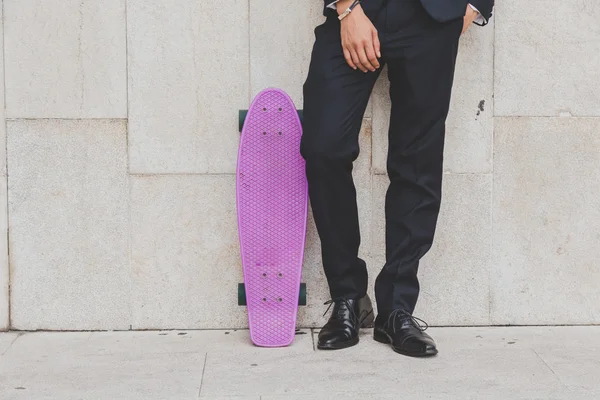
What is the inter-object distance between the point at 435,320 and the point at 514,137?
33.2 inches

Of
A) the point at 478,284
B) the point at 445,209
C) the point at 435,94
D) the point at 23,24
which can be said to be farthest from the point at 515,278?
the point at 23,24

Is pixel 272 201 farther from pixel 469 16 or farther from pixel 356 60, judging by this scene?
pixel 469 16

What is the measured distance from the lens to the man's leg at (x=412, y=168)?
370cm

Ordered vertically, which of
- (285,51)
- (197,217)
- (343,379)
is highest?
(285,51)

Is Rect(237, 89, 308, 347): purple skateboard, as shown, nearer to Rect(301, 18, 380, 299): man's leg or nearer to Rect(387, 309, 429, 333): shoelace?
Rect(301, 18, 380, 299): man's leg

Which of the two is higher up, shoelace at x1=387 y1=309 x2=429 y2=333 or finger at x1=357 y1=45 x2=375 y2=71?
finger at x1=357 y1=45 x2=375 y2=71

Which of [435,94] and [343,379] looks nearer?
[343,379]

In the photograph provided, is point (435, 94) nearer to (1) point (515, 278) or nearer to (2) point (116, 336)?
(1) point (515, 278)

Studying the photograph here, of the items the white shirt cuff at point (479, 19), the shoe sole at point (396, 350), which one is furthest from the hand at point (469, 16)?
the shoe sole at point (396, 350)

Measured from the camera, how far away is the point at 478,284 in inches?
162

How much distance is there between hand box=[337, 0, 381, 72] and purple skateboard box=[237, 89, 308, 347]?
16.3 inches

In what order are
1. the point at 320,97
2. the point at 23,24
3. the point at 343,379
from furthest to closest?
1. the point at 23,24
2. the point at 320,97
3. the point at 343,379

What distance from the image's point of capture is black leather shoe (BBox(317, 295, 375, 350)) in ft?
12.3

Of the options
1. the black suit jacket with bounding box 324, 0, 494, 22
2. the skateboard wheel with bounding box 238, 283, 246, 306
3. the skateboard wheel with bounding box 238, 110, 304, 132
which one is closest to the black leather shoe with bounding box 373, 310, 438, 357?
the skateboard wheel with bounding box 238, 283, 246, 306
